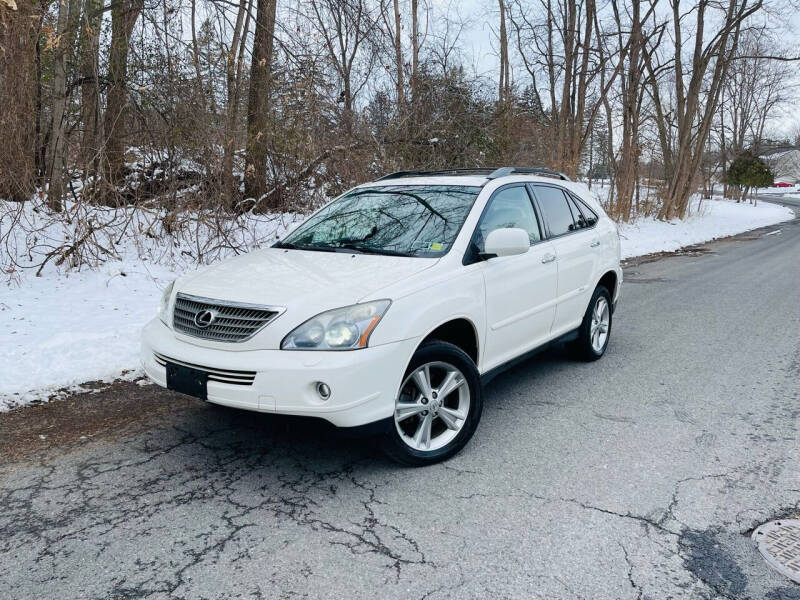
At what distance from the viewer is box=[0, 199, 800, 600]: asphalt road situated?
2.69 metres

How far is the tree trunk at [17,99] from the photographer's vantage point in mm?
7523

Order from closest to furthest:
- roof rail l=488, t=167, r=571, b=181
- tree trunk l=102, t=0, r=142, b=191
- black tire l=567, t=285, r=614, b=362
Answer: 1. roof rail l=488, t=167, r=571, b=181
2. black tire l=567, t=285, r=614, b=362
3. tree trunk l=102, t=0, r=142, b=191

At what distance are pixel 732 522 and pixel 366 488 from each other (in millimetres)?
1864

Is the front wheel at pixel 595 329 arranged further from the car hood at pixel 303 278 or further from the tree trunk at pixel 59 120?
the tree trunk at pixel 59 120

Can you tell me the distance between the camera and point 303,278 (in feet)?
12.5

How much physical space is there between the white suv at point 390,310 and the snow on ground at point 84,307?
156 cm

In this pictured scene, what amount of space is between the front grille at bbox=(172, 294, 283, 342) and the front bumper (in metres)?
0.12

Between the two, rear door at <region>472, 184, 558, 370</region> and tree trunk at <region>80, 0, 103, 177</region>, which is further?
tree trunk at <region>80, 0, 103, 177</region>

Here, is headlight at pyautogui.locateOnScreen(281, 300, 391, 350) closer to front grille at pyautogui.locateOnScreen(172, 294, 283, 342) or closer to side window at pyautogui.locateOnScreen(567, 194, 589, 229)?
front grille at pyautogui.locateOnScreen(172, 294, 283, 342)

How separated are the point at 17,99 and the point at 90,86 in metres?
1.57

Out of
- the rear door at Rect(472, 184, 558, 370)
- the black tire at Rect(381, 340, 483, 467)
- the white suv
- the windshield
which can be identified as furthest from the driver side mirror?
the black tire at Rect(381, 340, 483, 467)

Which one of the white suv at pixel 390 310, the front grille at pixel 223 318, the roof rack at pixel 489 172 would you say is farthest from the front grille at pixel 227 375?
the roof rack at pixel 489 172

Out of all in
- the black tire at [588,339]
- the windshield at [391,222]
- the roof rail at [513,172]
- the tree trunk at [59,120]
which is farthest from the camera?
the tree trunk at [59,120]

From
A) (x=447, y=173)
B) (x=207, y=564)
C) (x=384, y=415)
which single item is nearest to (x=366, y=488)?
(x=384, y=415)
